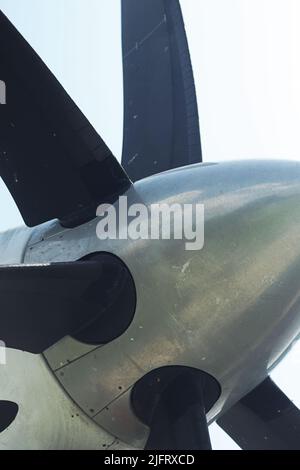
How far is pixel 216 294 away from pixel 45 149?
1909 mm

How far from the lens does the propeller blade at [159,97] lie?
283 inches

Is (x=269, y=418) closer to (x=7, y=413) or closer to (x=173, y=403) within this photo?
(x=173, y=403)

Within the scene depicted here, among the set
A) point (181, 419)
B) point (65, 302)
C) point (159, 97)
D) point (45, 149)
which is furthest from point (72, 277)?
point (159, 97)

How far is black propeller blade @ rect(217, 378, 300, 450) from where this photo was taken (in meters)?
6.32

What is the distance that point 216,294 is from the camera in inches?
192

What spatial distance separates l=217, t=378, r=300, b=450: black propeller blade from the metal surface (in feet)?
3.97

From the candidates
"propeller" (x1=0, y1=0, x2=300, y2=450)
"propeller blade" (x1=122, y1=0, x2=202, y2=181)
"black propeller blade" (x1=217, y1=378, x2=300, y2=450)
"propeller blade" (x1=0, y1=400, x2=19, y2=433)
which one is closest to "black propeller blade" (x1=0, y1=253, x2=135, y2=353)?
"propeller" (x1=0, y1=0, x2=300, y2=450)

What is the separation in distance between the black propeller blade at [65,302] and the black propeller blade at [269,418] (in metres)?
1.93

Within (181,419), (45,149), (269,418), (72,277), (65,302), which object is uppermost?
(45,149)

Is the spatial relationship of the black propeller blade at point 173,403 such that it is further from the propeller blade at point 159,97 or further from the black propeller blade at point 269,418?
the propeller blade at point 159,97

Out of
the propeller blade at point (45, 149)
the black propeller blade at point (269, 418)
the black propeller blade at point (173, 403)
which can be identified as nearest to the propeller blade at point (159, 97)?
the propeller blade at point (45, 149)

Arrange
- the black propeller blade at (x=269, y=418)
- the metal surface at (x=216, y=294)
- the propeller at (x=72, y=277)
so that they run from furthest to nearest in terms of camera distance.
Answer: the black propeller blade at (x=269, y=418), the propeller at (x=72, y=277), the metal surface at (x=216, y=294)

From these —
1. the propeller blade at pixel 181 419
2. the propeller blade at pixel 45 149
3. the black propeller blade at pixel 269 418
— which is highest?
the propeller blade at pixel 45 149
